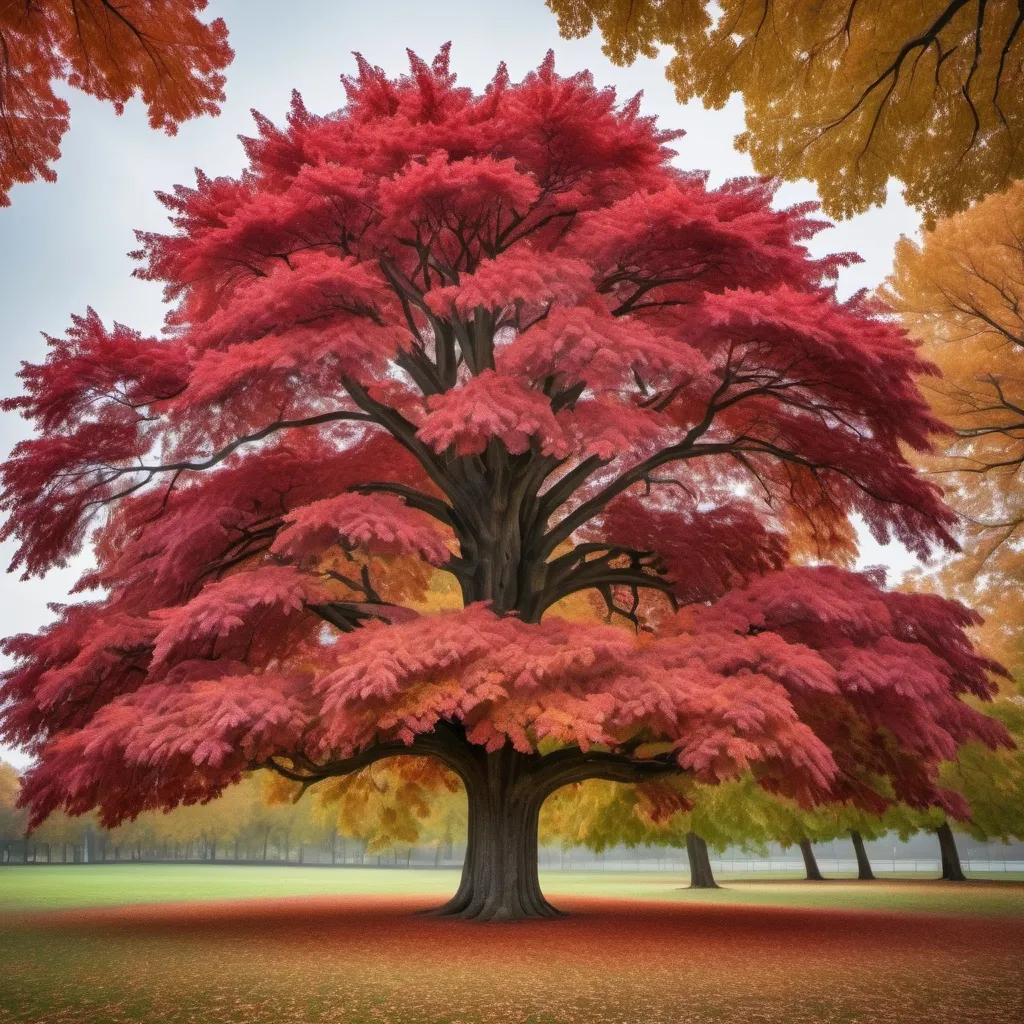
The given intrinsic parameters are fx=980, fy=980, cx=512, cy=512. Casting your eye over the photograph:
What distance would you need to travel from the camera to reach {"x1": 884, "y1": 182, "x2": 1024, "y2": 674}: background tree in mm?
16688

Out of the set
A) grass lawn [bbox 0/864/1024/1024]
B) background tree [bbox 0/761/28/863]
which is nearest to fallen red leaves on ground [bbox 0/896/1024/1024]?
grass lawn [bbox 0/864/1024/1024]

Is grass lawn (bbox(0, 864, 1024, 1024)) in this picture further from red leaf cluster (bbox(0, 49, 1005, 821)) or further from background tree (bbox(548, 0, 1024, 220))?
background tree (bbox(548, 0, 1024, 220))

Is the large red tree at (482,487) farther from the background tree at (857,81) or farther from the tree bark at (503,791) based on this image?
the background tree at (857,81)

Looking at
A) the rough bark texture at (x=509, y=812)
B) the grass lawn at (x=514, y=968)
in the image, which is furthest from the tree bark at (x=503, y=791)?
the grass lawn at (x=514, y=968)

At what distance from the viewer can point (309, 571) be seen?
12469mm

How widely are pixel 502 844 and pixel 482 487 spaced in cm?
463

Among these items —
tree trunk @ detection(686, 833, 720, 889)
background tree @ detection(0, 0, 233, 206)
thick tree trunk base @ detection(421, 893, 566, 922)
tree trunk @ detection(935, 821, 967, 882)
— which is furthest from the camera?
tree trunk @ detection(935, 821, 967, 882)

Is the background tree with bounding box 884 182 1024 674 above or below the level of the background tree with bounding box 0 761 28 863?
above

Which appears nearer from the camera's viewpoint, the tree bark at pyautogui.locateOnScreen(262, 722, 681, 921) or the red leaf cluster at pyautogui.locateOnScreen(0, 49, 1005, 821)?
the red leaf cluster at pyautogui.locateOnScreen(0, 49, 1005, 821)

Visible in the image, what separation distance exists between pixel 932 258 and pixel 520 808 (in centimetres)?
1193

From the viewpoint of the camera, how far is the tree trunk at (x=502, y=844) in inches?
478

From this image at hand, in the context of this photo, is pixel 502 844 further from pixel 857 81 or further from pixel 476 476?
pixel 857 81

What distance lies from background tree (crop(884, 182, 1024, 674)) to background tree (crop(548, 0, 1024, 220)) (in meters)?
10.1

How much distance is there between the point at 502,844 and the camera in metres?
12.3
